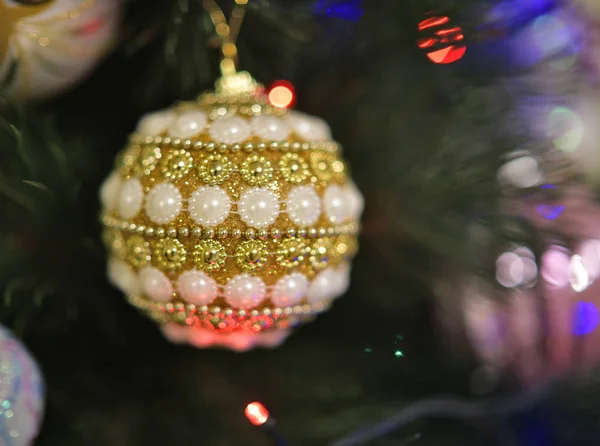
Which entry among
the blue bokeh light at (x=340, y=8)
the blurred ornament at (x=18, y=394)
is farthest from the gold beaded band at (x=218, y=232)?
the blue bokeh light at (x=340, y=8)

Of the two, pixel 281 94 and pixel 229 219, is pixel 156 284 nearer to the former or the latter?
pixel 229 219

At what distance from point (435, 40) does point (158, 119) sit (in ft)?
0.99

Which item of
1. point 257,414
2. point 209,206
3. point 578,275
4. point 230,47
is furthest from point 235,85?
point 578,275

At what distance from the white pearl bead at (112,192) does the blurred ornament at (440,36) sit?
0.35 meters

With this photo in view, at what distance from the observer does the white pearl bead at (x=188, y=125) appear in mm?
463

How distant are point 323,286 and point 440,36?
287 mm

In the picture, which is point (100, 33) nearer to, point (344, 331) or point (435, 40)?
point (435, 40)

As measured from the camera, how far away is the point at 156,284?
0.46 metres

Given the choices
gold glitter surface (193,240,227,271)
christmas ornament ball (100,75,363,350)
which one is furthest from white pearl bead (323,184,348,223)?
gold glitter surface (193,240,227,271)

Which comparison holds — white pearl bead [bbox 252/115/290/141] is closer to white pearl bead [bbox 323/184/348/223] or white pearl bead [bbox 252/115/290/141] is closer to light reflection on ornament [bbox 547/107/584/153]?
white pearl bead [bbox 323/184/348/223]

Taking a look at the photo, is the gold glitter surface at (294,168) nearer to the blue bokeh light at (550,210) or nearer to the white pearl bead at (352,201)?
the white pearl bead at (352,201)

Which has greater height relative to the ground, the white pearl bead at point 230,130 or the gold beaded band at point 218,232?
the white pearl bead at point 230,130

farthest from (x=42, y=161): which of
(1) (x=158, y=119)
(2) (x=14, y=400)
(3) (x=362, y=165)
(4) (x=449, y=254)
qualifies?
(4) (x=449, y=254)

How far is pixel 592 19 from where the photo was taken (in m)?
0.66
